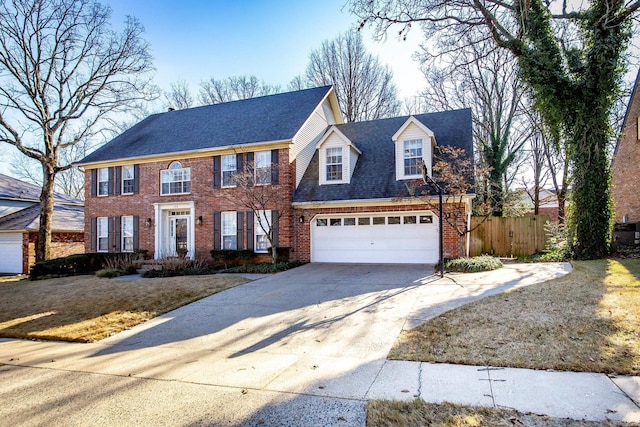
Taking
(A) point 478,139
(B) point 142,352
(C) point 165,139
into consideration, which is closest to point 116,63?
(C) point 165,139

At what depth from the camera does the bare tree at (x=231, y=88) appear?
3359 centimetres

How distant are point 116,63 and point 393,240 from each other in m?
16.7

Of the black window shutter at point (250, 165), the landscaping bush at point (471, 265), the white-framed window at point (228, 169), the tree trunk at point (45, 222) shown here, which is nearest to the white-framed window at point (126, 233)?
the tree trunk at point (45, 222)

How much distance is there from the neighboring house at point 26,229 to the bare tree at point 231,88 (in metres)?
14.6

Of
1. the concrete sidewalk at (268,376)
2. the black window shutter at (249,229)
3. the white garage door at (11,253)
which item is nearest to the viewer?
the concrete sidewalk at (268,376)

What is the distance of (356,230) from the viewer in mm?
15055

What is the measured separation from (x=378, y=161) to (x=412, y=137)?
1840 millimetres

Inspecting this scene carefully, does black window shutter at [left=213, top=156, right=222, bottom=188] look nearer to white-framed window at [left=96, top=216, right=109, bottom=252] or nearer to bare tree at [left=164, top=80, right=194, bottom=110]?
white-framed window at [left=96, top=216, right=109, bottom=252]

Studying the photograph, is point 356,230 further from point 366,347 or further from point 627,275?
point 366,347

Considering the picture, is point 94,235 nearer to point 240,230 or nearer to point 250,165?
point 240,230

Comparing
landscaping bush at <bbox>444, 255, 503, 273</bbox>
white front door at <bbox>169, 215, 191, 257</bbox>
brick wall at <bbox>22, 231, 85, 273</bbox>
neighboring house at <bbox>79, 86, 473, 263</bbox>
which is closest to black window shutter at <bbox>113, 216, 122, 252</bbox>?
neighboring house at <bbox>79, 86, 473, 263</bbox>

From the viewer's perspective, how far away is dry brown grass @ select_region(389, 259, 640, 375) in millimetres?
4668

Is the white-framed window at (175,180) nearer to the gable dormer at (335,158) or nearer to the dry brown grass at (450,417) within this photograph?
the gable dormer at (335,158)

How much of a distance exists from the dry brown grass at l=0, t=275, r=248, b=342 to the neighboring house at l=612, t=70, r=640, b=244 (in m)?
15.9
